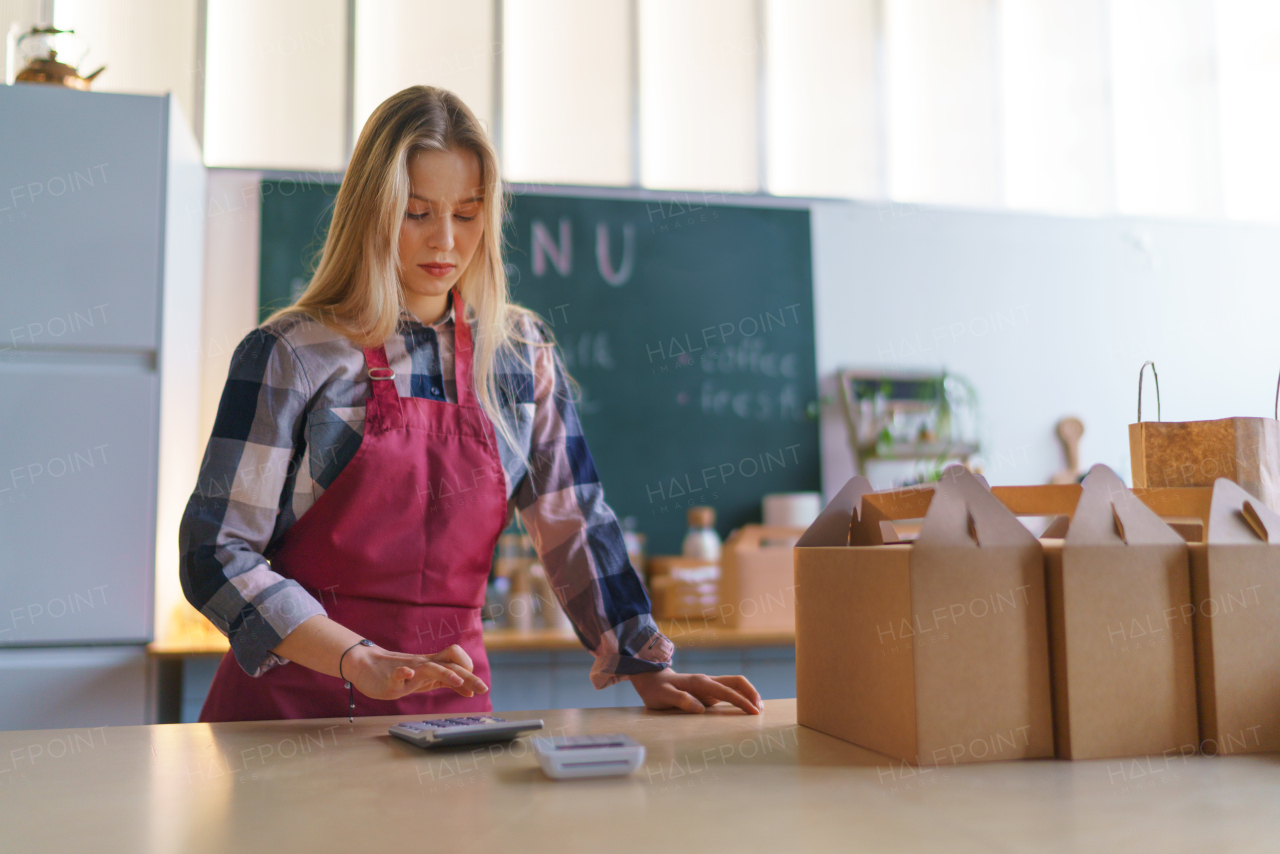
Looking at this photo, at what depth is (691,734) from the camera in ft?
2.64

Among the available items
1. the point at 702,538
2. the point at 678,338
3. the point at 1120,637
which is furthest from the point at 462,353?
the point at 678,338

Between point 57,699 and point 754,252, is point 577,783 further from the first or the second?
point 754,252

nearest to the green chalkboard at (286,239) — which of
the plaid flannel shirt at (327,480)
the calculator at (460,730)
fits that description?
the plaid flannel shirt at (327,480)

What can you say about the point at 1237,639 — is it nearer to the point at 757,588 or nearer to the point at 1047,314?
the point at 757,588

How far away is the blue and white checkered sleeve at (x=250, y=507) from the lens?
94 cm

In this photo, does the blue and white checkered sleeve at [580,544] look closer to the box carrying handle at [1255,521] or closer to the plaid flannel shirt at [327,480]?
the plaid flannel shirt at [327,480]

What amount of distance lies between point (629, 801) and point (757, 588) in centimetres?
176

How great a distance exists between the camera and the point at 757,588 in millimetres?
2301

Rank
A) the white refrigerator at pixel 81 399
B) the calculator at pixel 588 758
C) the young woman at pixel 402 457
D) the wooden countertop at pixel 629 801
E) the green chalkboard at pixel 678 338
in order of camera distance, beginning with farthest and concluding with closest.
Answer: the green chalkboard at pixel 678 338 < the white refrigerator at pixel 81 399 < the young woman at pixel 402 457 < the calculator at pixel 588 758 < the wooden countertop at pixel 629 801

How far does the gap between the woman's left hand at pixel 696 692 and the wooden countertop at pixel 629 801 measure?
0.16 m

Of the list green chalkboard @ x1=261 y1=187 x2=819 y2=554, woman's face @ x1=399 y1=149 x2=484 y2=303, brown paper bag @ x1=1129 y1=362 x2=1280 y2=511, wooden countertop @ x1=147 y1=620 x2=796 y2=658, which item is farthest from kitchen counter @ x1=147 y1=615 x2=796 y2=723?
brown paper bag @ x1=1129 y1=362 x2=1280 y2=511

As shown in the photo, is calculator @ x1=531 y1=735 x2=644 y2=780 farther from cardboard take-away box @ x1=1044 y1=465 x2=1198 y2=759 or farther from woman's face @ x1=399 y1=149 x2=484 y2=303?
woman's face @ x1=399 y1=149 x2=484 y2=303

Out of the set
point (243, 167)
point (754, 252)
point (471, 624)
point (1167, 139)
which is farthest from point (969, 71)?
point (471, 624)

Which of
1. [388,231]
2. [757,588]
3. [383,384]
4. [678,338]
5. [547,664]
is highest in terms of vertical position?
[678,338]
